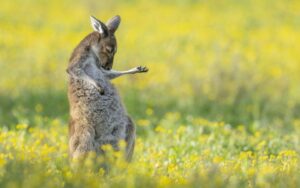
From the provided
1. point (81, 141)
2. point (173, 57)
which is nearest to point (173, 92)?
point (173, 57)

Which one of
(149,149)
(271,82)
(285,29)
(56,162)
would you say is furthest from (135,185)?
(285,29)

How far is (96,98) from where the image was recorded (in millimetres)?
6555

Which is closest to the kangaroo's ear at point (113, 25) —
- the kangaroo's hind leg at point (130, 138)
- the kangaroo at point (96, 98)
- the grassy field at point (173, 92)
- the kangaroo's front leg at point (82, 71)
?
the kangaroo at point (96, 98)

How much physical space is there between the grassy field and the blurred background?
0.03 metres

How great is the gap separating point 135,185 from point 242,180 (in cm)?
121

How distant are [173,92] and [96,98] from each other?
6675 millimetres

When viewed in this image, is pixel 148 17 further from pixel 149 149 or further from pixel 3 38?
pixel 149 149

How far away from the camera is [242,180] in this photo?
588 cm

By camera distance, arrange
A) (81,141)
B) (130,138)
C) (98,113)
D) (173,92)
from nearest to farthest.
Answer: (81,141) → (98,113) → (130,138) → (173,92)

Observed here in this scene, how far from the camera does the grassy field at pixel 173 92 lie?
584 centimetres

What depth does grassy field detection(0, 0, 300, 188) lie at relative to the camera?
5836 mm

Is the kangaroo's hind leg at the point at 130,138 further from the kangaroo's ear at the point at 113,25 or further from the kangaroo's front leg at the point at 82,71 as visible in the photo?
the kangaroo's ear at the point at 113,25

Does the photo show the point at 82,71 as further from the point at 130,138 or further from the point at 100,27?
the point at 130,138

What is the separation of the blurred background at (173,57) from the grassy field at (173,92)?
0.03 meters
